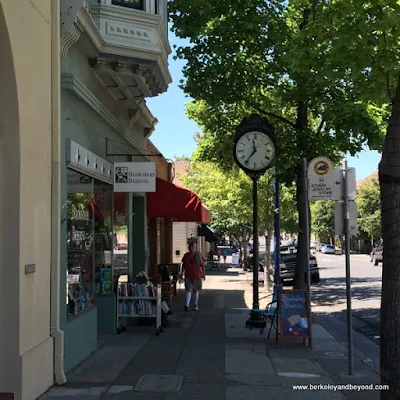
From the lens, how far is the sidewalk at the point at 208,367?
5.92m

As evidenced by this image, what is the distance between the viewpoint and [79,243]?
25.7 ft

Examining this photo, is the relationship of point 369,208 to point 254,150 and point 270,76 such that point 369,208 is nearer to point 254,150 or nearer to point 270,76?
point 270,76

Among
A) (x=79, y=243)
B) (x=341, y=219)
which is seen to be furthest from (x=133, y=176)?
(x=341, y=219)

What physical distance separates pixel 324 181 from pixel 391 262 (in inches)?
134

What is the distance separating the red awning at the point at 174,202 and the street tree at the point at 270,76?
2.11 metres

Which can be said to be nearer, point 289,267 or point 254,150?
point 254,150

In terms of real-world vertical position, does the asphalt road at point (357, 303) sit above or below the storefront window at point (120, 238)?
below

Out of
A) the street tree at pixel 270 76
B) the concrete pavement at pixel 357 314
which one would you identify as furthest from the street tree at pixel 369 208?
the street tree at pixel 270 76

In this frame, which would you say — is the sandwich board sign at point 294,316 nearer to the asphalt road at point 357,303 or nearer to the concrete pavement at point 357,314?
the concrete pavement at point 357,314

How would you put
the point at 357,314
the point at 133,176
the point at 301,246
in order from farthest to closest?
the point at 357,314 < the point at 301,246 < the point at 133,176

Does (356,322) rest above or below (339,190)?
below

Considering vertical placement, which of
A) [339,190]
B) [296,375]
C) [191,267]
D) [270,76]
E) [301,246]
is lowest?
[296,375]

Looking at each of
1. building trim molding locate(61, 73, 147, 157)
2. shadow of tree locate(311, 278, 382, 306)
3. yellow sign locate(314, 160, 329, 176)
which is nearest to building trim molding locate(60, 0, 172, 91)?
building trim molding locate(61, 73, 147, 157)

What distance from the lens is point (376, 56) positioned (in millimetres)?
5949
